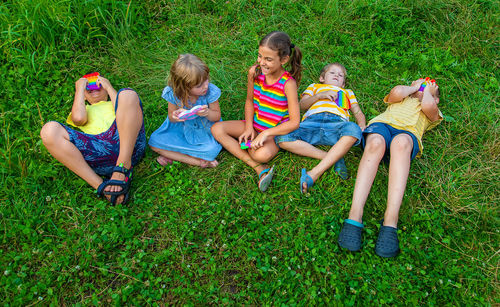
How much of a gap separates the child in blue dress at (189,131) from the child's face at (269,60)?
0.51 m

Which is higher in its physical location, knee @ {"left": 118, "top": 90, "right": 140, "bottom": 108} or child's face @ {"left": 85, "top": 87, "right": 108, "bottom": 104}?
knee @ {"left": 118, "top": 90, "right": 140, "bottom": 108}

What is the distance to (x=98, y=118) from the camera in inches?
121

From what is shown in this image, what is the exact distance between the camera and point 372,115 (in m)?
3.71

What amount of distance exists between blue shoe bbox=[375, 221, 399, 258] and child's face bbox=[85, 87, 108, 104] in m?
2.76

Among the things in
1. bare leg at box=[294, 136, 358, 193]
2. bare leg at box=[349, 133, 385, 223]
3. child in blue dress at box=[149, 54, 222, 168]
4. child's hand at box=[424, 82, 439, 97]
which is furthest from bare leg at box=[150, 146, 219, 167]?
child's hand at box=[424, 82, 439, 97]

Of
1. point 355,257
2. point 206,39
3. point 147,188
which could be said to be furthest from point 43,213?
point 206,39

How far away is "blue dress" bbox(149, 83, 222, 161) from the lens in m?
3.12

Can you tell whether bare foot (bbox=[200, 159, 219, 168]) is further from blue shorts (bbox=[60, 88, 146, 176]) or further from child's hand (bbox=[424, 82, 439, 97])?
child's hand (bbox=[424, 82, 439, 97])

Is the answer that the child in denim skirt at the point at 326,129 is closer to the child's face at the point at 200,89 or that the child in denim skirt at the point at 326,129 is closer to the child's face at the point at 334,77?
the child's face at the point at 334,77

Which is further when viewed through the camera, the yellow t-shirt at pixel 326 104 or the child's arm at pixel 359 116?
the child's arm at pixel 359 116

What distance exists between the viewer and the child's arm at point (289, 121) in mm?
2959

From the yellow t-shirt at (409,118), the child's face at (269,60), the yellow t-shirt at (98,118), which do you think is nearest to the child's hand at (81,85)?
the yellow t-shirt at (98,118)

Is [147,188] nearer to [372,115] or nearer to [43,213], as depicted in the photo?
[43,213]

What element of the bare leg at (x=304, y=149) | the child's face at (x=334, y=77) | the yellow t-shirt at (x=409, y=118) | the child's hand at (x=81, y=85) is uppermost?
the child's hand at (x=81, y=85)
